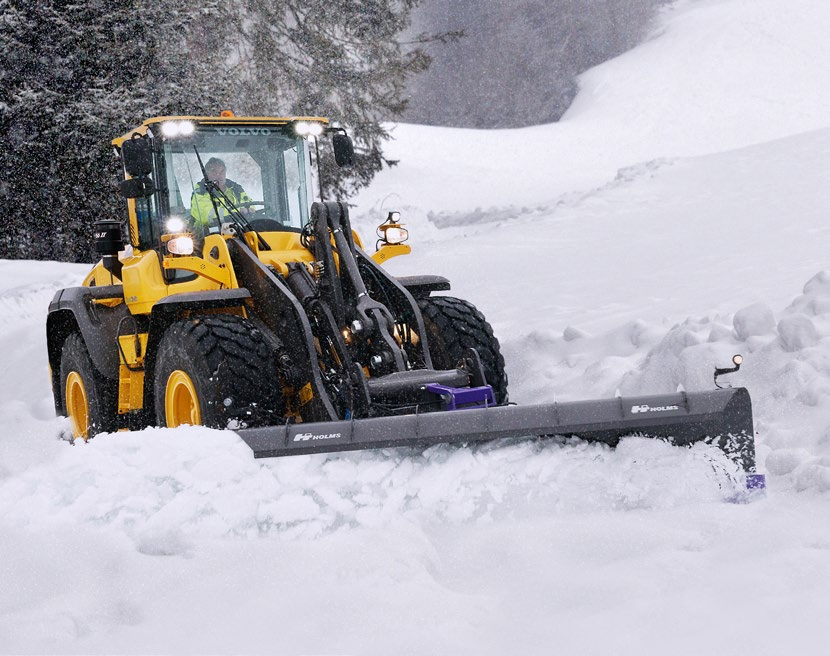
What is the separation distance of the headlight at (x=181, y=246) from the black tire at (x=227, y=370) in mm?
554

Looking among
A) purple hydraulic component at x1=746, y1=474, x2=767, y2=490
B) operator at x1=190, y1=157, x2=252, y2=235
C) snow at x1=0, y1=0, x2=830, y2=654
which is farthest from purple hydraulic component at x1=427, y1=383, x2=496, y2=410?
operator at x1=190, y1=157, x2=252, y2=235

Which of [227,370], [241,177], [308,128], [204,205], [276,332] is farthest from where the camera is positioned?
[308,128]

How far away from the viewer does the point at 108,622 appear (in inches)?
145

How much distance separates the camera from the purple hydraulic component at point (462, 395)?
18.5ft

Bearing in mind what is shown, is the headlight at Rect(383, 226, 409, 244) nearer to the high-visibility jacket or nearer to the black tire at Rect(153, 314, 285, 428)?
the high-visibility jacket

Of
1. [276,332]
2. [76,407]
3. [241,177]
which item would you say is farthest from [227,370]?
[76,407]

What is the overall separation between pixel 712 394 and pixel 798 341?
1.75 m

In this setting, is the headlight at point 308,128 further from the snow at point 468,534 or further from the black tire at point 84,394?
the snow at point 468,534

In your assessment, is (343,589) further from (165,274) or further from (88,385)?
(88,385)

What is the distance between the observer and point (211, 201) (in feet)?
22.3

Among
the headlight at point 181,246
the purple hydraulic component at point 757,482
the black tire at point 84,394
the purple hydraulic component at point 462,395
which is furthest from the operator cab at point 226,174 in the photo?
the purple hydraulic component at point 757,482

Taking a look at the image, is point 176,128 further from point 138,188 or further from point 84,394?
point 84,394

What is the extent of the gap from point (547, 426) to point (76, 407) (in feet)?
14.7

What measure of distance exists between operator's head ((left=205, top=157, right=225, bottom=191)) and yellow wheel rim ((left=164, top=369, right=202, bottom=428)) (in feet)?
4.60
